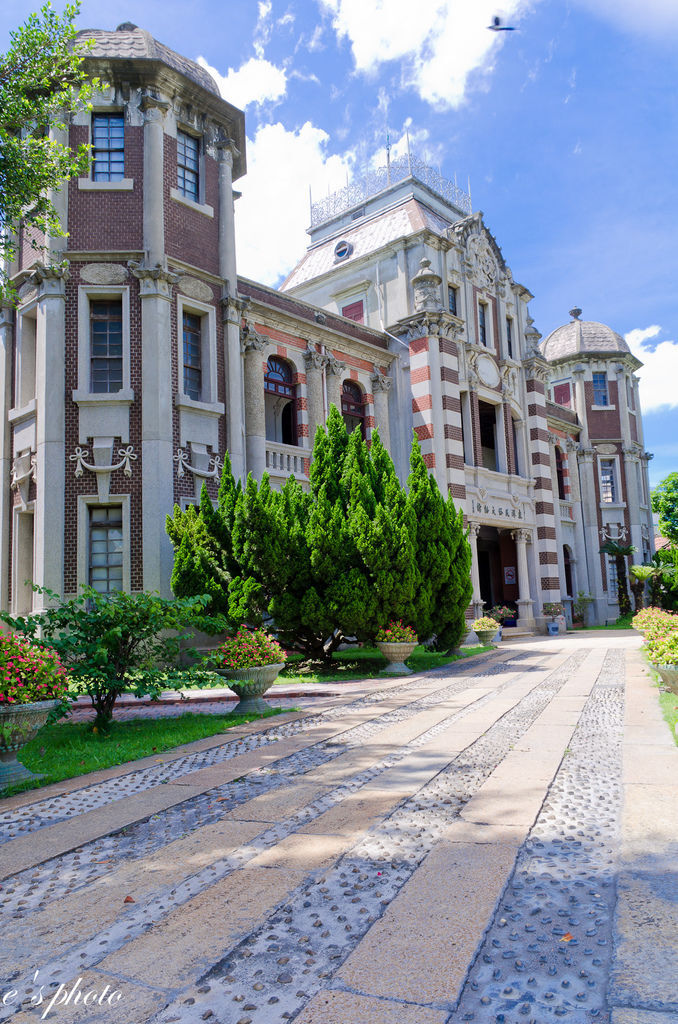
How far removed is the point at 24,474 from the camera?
15.9 meters

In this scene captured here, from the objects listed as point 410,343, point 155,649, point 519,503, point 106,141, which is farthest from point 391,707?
point 519,503

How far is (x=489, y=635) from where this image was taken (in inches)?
854

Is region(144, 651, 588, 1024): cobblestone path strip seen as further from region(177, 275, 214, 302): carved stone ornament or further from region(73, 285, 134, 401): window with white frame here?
region(177, 275, 214, 302): carved stone ornament

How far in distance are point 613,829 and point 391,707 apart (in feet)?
17.3

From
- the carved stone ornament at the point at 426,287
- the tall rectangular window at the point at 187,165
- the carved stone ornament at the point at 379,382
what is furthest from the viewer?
the carved stone ornament at the point at 426,287

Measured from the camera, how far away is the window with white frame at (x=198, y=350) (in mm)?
16938

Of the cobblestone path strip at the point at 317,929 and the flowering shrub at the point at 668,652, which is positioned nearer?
the cobblestone path strip at the point at 317,929

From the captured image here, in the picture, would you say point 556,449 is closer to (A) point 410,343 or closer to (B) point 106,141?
(A) point 410,343

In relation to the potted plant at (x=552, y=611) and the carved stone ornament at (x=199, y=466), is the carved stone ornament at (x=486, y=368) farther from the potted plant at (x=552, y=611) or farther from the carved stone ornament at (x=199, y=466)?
the carved stone ornament at (x=199, y=466)

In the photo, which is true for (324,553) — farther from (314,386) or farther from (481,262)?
(481,262)

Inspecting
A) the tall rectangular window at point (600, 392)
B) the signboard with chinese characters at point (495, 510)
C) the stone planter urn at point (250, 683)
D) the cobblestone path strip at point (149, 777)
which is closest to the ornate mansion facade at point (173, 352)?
the signboard with chinese characters at point (495, 510)

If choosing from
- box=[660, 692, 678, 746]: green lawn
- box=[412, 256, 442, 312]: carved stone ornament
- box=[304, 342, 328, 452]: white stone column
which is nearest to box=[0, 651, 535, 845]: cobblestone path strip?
box=[660, 692, 678, 746]: green lawn

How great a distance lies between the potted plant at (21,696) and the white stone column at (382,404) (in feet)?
60.5

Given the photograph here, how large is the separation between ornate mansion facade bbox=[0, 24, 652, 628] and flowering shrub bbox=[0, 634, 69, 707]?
28.2 ft
